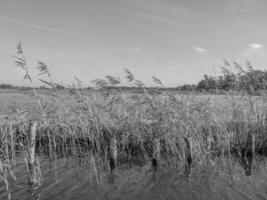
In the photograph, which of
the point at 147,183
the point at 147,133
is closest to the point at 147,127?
the point at 147,133

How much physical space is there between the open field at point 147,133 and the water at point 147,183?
0.06 metres

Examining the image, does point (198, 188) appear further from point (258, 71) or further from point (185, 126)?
point (258, 71)

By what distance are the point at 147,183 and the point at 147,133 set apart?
1804 mm

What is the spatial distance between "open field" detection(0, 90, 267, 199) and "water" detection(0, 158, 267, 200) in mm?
61

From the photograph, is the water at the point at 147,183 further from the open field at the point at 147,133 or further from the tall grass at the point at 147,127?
the tall grass at the point at 147,127

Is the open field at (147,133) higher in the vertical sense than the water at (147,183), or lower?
higher

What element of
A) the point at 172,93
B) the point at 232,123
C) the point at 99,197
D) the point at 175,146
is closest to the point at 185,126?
the point at 175,146

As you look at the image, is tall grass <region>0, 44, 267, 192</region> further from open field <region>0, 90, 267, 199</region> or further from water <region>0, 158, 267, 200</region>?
water <region>0, 158, 267, 200</region>

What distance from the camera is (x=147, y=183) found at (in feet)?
18.8

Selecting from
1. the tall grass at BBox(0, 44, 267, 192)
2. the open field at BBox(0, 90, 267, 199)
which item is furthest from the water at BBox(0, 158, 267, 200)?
the tall grass at BBox(0, 44, 267, 192)

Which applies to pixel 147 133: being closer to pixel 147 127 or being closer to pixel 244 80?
pixel 147 127

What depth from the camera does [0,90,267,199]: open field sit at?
21.6 ft

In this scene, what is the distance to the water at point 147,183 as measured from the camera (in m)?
5.10

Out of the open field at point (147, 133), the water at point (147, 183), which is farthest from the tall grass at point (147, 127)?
the water at point (147, 183)
